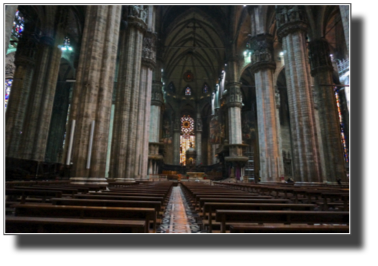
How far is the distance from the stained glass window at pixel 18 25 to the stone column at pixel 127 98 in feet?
26.2

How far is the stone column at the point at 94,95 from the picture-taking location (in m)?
6.94

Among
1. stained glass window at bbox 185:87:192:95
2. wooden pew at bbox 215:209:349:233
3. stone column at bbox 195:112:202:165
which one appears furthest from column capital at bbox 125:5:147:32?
stained glass window at bbox 185:87:192:95

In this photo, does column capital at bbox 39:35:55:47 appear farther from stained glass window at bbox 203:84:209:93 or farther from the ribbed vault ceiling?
stained glass window at bbox 203:84:209:93

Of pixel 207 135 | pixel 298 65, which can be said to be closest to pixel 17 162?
pixel 298 65

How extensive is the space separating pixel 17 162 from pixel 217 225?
375 inches

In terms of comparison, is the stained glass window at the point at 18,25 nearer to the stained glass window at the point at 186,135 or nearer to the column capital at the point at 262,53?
the column capital at the point at 262,53

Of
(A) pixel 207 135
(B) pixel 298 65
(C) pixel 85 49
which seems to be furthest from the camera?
(A) pixel 207 135

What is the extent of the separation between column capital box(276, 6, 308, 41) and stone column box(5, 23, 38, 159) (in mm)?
15427

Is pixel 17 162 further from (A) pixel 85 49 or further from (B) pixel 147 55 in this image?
(B) pixel 147 55

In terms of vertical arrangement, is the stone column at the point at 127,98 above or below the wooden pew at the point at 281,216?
above

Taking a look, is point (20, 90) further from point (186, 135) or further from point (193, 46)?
point (186, 135)

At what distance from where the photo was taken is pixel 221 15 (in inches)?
1067

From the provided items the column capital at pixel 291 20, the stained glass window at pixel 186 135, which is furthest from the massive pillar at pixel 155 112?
the column capital at pixel 291 20
